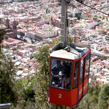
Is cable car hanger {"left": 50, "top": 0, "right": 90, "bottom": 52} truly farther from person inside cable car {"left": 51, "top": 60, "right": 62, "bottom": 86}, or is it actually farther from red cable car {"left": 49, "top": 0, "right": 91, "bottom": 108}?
person inside cable car {"left": 51, "top": 60, "right": 62, "bottom": 86}

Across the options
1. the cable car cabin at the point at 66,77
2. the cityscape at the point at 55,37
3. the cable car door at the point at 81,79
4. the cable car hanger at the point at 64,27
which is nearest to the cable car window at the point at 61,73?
the cable car cabin at the point at 66,77

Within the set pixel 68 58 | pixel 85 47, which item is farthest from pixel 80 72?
pixel 85 47

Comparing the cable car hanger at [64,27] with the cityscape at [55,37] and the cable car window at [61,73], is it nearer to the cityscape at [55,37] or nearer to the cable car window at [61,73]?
the cable car window at [61,73]

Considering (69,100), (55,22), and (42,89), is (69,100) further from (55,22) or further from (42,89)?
(55,22)

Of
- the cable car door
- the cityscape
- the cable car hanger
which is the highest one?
the cable car hanger

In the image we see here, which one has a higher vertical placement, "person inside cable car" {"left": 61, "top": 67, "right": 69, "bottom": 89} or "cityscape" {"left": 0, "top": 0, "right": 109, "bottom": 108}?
"person inside cable car" {"left": 61, "top": 67, "right": 69, "bottom": 89}

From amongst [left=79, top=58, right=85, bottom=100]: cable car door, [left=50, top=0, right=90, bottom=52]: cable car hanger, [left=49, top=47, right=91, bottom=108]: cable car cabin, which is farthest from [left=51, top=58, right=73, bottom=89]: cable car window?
[left=50, top=0, right=90, bottom=52]: cable car hanger

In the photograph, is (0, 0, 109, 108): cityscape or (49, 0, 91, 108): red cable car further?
(0, 0, 109, 108): cityscape
